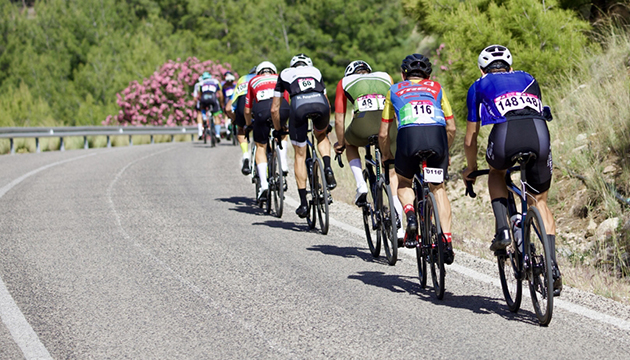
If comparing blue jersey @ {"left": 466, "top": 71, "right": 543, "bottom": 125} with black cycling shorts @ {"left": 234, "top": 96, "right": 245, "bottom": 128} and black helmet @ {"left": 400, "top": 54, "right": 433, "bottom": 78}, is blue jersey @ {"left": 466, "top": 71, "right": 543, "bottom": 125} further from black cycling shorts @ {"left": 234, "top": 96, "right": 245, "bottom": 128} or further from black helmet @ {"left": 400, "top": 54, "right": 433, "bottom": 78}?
black cycling shorts @ {"left": 234, "top": 96, "right": 245, "bottom": 128}

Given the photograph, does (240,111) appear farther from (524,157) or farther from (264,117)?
(524,157)

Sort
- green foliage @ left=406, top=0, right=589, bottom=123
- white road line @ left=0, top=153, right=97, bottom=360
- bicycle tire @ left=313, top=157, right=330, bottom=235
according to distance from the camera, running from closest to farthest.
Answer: white road line @ left=0, top=153, right=97, bottom=360 → bicycle tire @ left=313, top=157, right=330, bottom=235 → green foliage @ left=406, top=0, right=589, bottom=123

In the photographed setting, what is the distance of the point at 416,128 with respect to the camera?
635cm

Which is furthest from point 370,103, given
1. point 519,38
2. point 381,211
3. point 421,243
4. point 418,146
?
point 519,38

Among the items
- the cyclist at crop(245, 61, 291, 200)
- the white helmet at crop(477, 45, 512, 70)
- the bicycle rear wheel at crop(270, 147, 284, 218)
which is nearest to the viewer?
the white helmet at crop(477, 45, 512, 70)

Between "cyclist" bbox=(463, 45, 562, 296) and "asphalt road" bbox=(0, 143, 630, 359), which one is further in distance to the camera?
"cyclist" bbox=(463, 45, 562, 296)

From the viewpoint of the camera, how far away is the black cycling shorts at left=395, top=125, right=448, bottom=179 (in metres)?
6.32

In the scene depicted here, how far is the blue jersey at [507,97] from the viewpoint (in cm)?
546

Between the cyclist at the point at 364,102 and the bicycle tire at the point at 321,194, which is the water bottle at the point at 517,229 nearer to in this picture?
the cyclist at the point at 364,102

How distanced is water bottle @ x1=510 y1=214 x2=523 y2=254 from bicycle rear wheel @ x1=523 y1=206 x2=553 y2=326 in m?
0.09

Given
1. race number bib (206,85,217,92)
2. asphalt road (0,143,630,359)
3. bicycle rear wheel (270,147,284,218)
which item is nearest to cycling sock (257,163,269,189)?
bicycle rear wheel (270,147,284,218)

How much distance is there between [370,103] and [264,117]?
2.94 metres

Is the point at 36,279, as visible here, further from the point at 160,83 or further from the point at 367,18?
the point at 367,18

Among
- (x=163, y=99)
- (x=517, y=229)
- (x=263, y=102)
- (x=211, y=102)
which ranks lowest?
(x=517, y=229)
